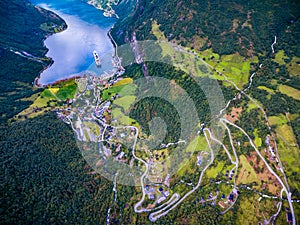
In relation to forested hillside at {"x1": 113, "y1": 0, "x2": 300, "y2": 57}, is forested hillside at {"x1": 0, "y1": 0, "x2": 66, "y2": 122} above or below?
below

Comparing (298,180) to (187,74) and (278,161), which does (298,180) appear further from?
(187,74)

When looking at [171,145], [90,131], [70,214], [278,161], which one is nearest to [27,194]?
[70,214]

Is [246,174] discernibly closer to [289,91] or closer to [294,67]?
[289,91]

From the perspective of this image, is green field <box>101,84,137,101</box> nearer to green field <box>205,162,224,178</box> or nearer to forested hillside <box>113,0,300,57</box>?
forested hillside <box>113,0,300,57</box>

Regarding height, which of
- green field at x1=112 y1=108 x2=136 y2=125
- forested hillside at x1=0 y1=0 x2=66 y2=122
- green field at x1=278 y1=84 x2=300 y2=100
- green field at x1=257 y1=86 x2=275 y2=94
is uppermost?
green field at x1=278 y1=84 x2=300 y2=100

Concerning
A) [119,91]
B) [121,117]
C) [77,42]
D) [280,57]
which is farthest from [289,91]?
[77,42]

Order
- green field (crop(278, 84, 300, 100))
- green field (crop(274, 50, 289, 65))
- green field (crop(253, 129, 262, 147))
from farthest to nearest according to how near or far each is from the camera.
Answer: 1. green field (crop(274, 50, 289, 65))
2. green field (crop(278, 84, 300, 100))
3. green field (crop(253, 129, 262, 147))

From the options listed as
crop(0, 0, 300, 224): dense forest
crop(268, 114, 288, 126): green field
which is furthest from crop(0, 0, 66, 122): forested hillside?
crop(268, 114, 288, 126): green field

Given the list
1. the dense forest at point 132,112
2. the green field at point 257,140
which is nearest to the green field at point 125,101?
the dense forest at point 132,112

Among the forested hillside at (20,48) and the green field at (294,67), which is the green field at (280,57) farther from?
the forested hillside at (20,48)
